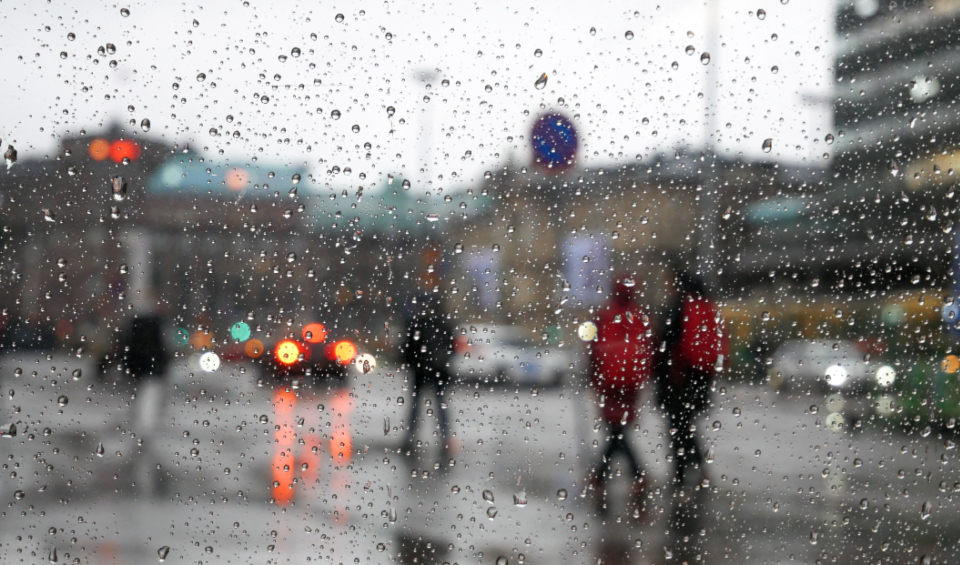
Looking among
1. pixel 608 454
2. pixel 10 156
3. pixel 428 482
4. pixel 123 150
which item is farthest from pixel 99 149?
pixel 608 454

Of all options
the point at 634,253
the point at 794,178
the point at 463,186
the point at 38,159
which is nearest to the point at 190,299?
the point at 38,159

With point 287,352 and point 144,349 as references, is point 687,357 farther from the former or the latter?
point 144,349

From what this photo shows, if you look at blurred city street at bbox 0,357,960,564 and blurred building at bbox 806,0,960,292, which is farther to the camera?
blurred building at bbox 806,0,960,292

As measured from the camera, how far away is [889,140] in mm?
2148

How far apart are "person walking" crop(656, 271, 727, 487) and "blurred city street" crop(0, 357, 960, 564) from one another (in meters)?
0.05

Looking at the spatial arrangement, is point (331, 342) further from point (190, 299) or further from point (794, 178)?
point (794, 178)

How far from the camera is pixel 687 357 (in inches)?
82.6

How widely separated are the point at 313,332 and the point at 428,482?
565 mm

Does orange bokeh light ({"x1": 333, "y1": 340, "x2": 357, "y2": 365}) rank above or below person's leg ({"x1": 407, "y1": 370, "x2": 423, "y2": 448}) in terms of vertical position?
above

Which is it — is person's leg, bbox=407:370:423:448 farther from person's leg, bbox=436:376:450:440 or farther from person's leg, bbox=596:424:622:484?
person's leg, bbox=596:424:622:484

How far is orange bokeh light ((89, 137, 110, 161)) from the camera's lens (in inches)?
78.4

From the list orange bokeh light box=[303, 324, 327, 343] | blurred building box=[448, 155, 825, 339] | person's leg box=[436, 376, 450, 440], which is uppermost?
blurred building box=[448, 155, 825, 339]

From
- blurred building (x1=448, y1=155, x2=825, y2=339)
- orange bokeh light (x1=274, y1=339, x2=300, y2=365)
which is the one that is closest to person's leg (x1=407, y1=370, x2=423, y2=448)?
blurred building (x1=448, y1=155, x2=825, y2=339)

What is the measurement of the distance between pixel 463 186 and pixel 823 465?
1407mm
